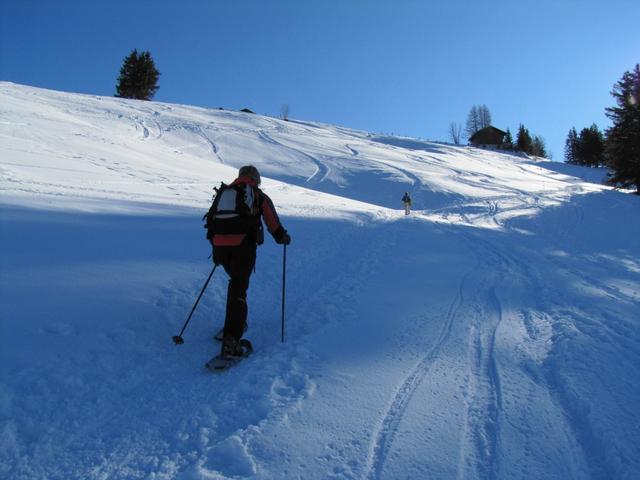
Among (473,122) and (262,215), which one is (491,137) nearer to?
(473,122)

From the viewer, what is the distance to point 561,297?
5836 millimetres

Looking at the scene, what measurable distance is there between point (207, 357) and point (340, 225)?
7.86 meters

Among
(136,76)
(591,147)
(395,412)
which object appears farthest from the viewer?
(591,147)

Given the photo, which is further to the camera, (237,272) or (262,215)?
(262,215)

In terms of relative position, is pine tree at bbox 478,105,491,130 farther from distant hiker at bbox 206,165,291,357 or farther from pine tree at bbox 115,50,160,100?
distant hiker at bbox 206,165,291,357

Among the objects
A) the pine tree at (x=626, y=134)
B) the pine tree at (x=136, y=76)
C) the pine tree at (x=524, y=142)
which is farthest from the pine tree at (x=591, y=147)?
the pine tree at (x=136, y=76)

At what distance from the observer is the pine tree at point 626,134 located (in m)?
27.6

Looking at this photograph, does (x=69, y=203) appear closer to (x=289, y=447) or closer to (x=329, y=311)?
(x=329, y=311)

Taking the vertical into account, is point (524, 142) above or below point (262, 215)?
above

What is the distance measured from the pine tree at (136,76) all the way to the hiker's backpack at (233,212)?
68.2 metres

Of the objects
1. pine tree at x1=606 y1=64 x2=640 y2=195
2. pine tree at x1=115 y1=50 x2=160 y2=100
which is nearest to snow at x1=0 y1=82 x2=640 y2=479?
pine tree at x1=606 y1=64 x2=640 y2=195

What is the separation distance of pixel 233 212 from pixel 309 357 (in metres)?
1.63

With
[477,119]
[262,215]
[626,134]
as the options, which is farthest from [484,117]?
[262,215]

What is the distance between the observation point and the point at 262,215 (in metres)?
4.45
